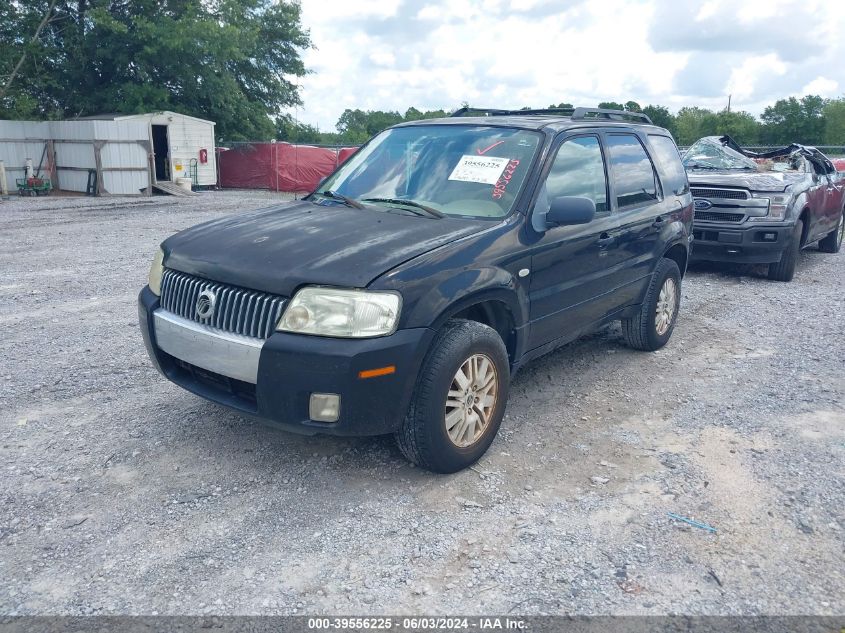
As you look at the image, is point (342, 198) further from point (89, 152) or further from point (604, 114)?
point (89, 152)

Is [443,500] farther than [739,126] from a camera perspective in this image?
No

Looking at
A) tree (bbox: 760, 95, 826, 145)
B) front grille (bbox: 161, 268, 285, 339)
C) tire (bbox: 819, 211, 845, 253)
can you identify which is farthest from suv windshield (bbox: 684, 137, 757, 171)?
tree (bbox: 760, 95, 826, 145)

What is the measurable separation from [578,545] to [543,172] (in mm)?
2255

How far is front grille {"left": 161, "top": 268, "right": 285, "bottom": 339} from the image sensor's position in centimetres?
340

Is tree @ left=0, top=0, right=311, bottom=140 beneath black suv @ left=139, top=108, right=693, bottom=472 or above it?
above

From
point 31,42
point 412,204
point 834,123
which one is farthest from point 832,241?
point 834,123

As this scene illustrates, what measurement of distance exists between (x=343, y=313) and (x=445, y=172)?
1.59 meters

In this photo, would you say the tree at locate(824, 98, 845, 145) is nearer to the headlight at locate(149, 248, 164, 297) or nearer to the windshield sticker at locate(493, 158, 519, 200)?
the windshield sticker at locate(493, 158, 519, 200)

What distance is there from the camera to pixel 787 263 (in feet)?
30.5

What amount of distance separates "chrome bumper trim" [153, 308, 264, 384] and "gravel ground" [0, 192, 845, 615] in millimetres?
626

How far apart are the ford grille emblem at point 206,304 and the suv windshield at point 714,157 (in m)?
8.96

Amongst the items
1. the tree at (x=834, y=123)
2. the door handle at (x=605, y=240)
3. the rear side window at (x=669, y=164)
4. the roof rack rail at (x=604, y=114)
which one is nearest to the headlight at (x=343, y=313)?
the door handle at (x=605, y=240)

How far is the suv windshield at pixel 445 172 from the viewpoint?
13.9ft

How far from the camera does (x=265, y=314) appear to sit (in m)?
3.40
